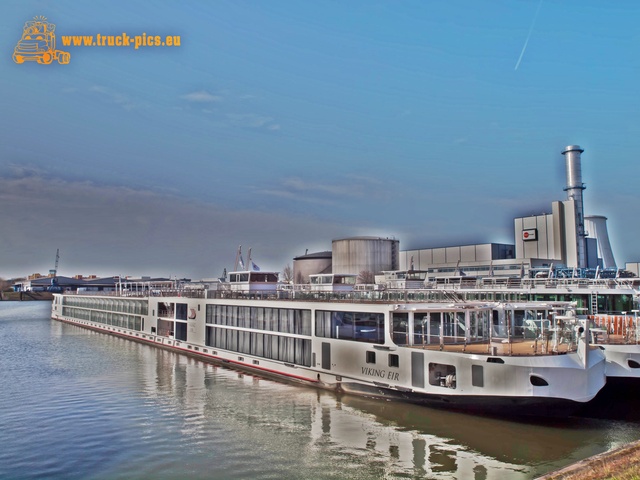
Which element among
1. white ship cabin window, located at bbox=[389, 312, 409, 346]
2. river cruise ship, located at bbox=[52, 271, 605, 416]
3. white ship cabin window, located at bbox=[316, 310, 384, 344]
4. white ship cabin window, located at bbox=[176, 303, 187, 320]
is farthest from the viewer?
white ship cabin window, located at bbox=[176, 303, 187, 320]

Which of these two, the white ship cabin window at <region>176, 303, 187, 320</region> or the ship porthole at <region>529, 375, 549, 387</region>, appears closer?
the ship porthole at <region>529, 375, 549, 387</region>

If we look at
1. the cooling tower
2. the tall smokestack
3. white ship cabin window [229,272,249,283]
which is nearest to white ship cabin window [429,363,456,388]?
white ship cabin window [229,272,249,283]

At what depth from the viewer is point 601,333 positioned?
35.4m

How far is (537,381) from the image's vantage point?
84.3 feet

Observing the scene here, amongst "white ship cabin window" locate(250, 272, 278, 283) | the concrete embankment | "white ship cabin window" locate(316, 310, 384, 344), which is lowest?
the concrete embankment

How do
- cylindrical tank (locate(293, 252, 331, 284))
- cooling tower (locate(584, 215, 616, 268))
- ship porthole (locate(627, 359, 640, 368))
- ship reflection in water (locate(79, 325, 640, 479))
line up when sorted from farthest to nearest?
1. cylindrical tank (locate(293, 252, 331, 284))
2. cooling tower (locate(584, 215, 616, 268))
3. ship porthole (locate(627, 359, 640, 368))
4. ship reflection in water (locate(79, 325, 640, 479))

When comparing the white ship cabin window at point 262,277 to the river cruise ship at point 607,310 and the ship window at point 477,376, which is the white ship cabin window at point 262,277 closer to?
the river cruise ship at point 607,310

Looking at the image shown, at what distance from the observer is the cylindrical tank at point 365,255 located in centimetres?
15800

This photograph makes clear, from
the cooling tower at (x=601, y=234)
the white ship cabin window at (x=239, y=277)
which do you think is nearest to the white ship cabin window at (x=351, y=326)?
the white ship cabin window at (x=239, y=277)

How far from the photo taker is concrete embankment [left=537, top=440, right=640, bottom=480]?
15.8 m

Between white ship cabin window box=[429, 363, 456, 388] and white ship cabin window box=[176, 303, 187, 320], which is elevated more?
white ship cabin window box=[176, 303, 187, 320]

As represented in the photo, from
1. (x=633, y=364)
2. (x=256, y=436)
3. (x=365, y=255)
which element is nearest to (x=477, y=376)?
(x=256, y=436)

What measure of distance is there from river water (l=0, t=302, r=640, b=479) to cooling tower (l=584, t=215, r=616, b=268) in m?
119

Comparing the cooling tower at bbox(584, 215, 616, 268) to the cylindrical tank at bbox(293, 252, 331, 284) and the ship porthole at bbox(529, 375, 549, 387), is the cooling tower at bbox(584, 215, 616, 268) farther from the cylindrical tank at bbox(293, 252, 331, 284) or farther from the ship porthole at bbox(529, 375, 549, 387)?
the ship porthole at bbox(529, 375, 549, 387)
